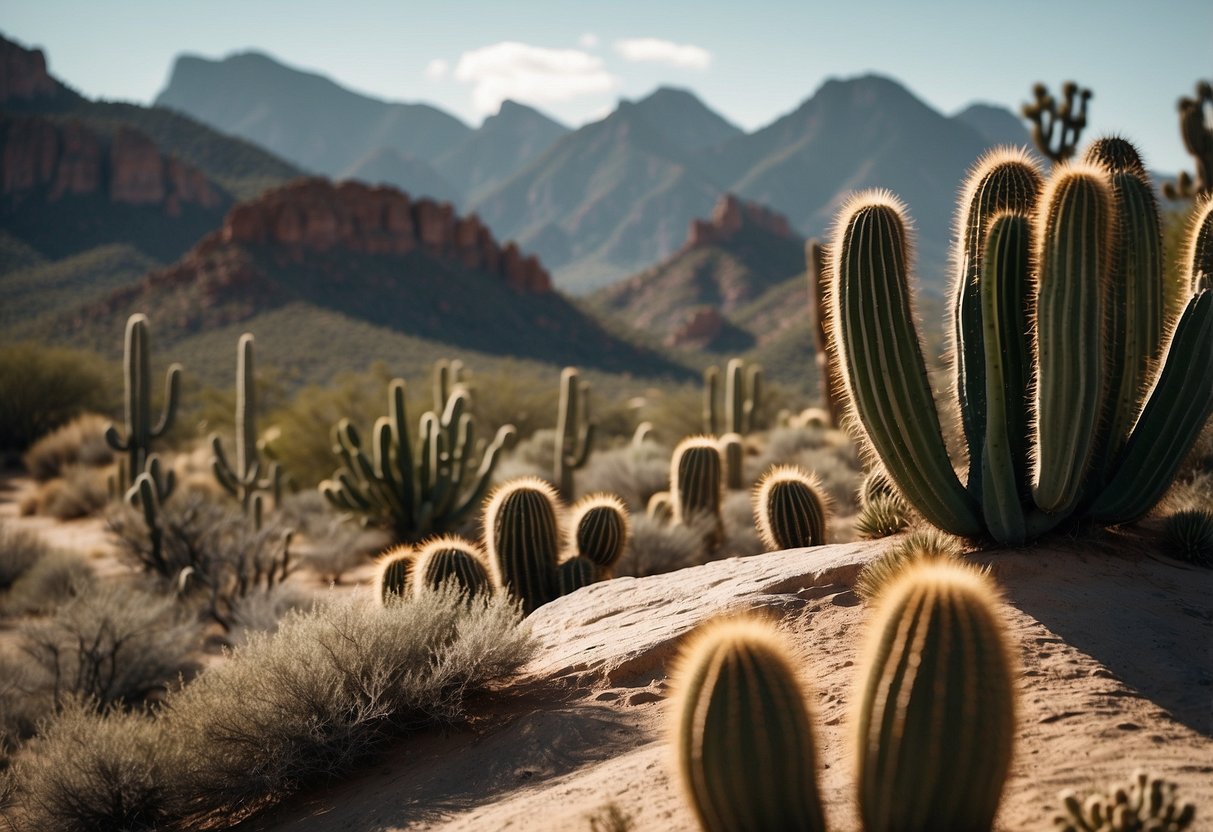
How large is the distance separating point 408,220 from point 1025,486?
64.1 m

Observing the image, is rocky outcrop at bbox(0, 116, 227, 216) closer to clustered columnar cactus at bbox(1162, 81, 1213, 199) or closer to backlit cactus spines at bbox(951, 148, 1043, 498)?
A: clustered columnar cactus at bbox(1162, 81, 1213, 199)

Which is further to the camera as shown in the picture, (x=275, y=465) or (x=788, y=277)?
(x=788, y=277)

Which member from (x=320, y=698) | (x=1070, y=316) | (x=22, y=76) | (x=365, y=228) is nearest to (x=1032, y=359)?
(x=1070, y=316)

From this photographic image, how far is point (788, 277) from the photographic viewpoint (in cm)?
8638

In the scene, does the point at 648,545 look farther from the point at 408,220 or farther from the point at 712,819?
the point at 408,220

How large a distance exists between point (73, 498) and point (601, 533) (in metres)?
14.6

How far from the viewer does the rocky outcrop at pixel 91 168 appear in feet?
226

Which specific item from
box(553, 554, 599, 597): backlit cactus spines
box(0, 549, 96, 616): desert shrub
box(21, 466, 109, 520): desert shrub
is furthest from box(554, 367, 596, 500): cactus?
box(21, 466, 109, 520): desert shrub

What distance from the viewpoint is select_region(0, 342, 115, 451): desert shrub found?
26.0 metres

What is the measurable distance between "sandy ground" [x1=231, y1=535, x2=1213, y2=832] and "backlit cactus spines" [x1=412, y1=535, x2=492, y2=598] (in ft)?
3.27

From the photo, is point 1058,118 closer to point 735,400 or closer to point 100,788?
point 735,400

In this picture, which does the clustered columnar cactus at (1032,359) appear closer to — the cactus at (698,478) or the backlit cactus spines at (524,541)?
the backlit cactus spines at (524,541)

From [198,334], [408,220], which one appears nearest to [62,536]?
[198,334]

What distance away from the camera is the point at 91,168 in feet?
238
